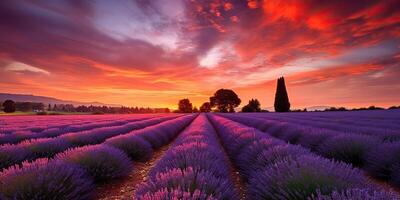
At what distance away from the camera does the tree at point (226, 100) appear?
68.4 meters

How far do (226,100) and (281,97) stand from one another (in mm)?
27051

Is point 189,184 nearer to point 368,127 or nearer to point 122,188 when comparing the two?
point 122,188

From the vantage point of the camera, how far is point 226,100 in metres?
68.4

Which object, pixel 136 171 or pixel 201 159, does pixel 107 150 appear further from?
pixel 201 159

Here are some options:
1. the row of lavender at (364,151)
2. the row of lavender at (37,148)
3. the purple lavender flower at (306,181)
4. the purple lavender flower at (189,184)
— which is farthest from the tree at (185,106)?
the purple lavender flower at (189,184)

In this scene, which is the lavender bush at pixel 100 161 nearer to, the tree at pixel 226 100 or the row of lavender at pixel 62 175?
the row of lavender at pixel 62 175

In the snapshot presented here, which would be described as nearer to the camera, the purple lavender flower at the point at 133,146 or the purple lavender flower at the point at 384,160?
the purple lavender flower at the point at 384,160

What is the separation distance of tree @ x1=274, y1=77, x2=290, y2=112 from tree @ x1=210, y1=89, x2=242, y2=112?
1025 inches

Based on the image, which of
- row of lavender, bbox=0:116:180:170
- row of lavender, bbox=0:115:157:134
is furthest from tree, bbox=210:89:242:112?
row of lavender, bbox=0:116:180:170

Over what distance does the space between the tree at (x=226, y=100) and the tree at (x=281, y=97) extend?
85.4ft

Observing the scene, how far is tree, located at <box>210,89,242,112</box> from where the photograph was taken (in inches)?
2694

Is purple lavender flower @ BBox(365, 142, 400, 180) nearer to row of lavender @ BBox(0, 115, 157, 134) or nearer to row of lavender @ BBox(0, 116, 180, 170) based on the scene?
row of lavender @ BBox(0, 116, 180, 170)

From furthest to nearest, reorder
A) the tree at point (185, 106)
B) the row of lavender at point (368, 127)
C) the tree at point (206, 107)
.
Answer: the tree at point (185, 106)
the tree at point (206, 107)
the row of lavender at point (368, 127)

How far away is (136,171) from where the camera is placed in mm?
5355
